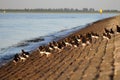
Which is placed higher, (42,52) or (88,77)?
(88,77)

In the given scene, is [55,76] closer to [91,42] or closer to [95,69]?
[95,69]

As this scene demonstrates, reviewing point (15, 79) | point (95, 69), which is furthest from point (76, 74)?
point (15, 79)

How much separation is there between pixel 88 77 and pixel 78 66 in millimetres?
1997

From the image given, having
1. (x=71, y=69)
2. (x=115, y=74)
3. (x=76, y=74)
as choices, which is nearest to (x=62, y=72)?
(x=71, y=69)

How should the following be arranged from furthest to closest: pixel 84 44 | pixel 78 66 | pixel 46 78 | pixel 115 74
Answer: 1. pixel 84 44
2. pixel 78 66
3. pixel 46 78
4. pixel 115 74

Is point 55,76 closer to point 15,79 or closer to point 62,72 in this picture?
point 62,72

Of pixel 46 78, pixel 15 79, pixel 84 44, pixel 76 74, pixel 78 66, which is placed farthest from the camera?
pixel 84 44

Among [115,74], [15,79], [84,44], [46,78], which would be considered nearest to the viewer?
[115,74]

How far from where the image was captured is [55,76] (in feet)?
30.1

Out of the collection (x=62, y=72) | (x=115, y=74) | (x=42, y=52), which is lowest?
(x=42, y=52)

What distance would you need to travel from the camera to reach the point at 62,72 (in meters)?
9.56

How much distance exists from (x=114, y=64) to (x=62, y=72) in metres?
1.77

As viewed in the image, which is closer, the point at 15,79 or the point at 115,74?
the point at 115,74

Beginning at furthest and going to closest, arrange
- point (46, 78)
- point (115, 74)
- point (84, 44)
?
1. point (84, 44)
2. point (46, 78)
3. point (115, 74)
